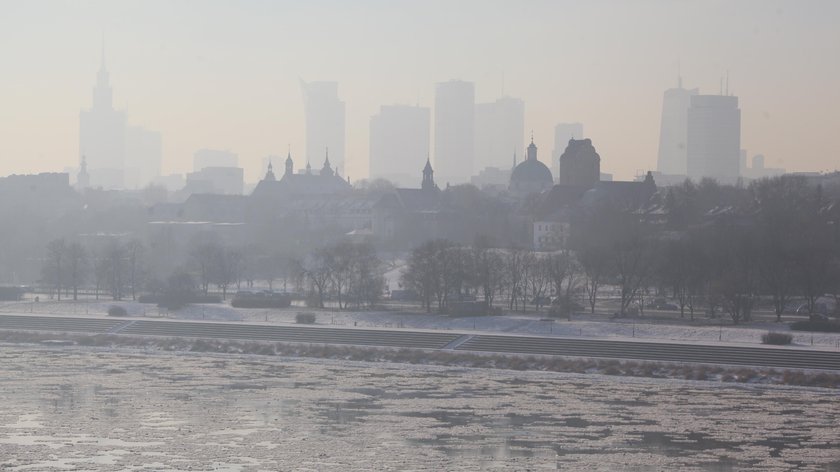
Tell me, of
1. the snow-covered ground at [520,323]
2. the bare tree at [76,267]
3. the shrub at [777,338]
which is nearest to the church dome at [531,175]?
the bare tree at [76,267]

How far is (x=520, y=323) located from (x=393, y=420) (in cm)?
2066

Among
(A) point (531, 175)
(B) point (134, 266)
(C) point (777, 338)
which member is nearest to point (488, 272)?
(C) point (777, 338)

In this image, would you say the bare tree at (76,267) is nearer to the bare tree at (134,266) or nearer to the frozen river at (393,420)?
the bare tree at (134,266)

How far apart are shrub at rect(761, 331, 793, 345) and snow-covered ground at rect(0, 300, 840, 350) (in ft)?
1.03

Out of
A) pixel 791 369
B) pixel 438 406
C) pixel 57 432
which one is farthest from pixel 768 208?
pixel 57 432

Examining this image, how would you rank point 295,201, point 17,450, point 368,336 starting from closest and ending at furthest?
point 17,450 → point 368,336 → point 295,201

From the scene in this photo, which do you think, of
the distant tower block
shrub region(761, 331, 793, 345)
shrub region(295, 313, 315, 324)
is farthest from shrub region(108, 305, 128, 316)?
the distant tower block

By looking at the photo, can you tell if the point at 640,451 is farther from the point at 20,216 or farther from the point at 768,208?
the point at 20,216

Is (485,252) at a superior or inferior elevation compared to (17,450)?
superior

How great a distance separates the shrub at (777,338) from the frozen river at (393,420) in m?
5.92

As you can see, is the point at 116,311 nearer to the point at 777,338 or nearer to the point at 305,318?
the point at 305,318

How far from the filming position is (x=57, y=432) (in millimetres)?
32656

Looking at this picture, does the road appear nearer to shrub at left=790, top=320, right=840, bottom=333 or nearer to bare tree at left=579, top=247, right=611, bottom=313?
shrub at left=790, top=320, right=840, bottom=333

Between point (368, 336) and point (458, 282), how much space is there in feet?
38.1
